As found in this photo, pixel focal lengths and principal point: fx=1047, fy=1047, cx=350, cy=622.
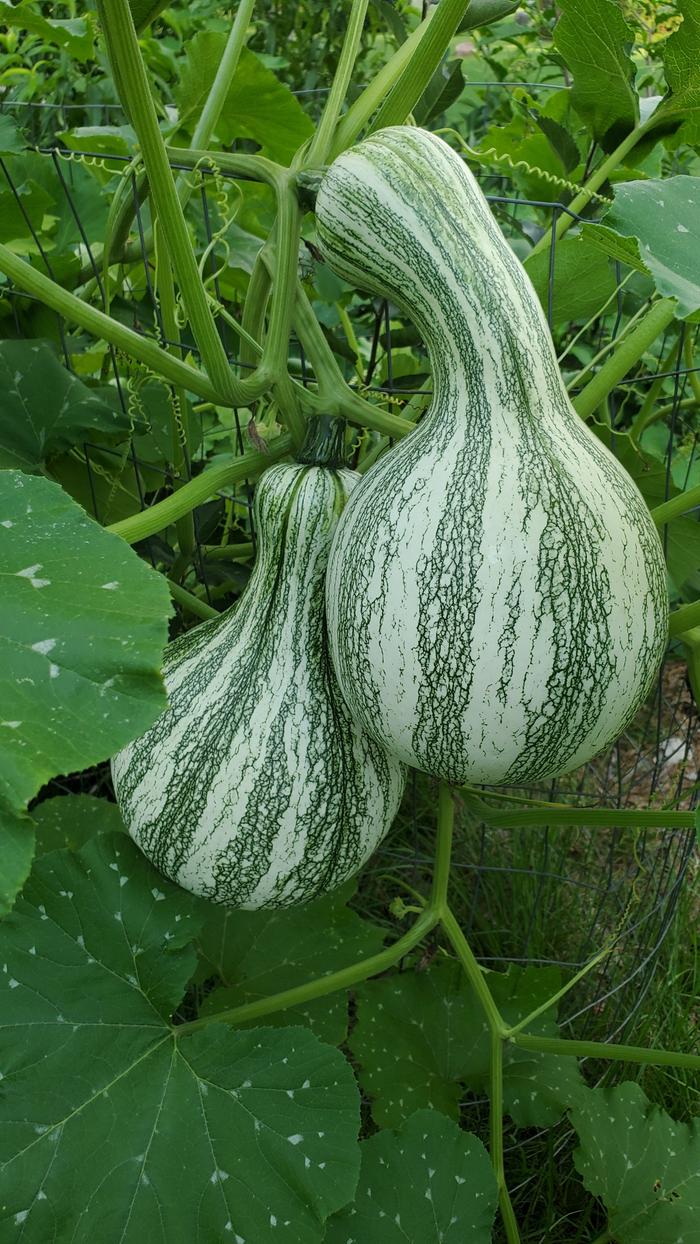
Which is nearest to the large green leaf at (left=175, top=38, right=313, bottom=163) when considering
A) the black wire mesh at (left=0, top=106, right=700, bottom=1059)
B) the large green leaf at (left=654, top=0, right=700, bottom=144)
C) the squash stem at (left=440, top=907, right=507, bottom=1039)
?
the black wire mesh at (left=0, top=106, right=700, bottom=1059)

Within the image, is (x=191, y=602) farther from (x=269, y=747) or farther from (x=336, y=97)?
(x=336, y=97)

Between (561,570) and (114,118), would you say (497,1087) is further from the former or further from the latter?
(114,118)

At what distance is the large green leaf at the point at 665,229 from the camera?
2.85 feet

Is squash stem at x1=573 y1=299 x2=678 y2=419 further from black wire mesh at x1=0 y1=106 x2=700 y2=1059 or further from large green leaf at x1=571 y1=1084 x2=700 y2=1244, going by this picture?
large green leaf at x1=571 y1=1084 x2=700 y2=1244

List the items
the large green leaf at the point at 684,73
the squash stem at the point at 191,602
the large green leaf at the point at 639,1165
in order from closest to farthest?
the large green leaf at the point at 684,73 → the large green leaf at the point at 639,1165 → the squash stem at the point at 191,602

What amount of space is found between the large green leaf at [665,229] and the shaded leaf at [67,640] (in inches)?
19.2

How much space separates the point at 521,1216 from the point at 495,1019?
0.47m

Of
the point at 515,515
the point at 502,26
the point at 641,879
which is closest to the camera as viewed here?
the point at 515,515

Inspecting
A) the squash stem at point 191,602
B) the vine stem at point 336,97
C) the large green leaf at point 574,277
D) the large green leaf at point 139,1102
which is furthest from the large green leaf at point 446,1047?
the vine stem at point 336,97

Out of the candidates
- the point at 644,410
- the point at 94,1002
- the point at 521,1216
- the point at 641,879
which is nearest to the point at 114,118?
the point at 644,410

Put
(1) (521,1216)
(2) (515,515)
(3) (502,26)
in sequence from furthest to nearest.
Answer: (3) (502,26) → (1) (521,1216) → (2) (515,515)

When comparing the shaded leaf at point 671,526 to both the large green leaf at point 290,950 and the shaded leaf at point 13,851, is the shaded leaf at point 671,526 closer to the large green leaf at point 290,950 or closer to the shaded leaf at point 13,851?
the large green leaf at point 290,950

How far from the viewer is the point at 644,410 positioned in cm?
159

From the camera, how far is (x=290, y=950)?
4.65ft
